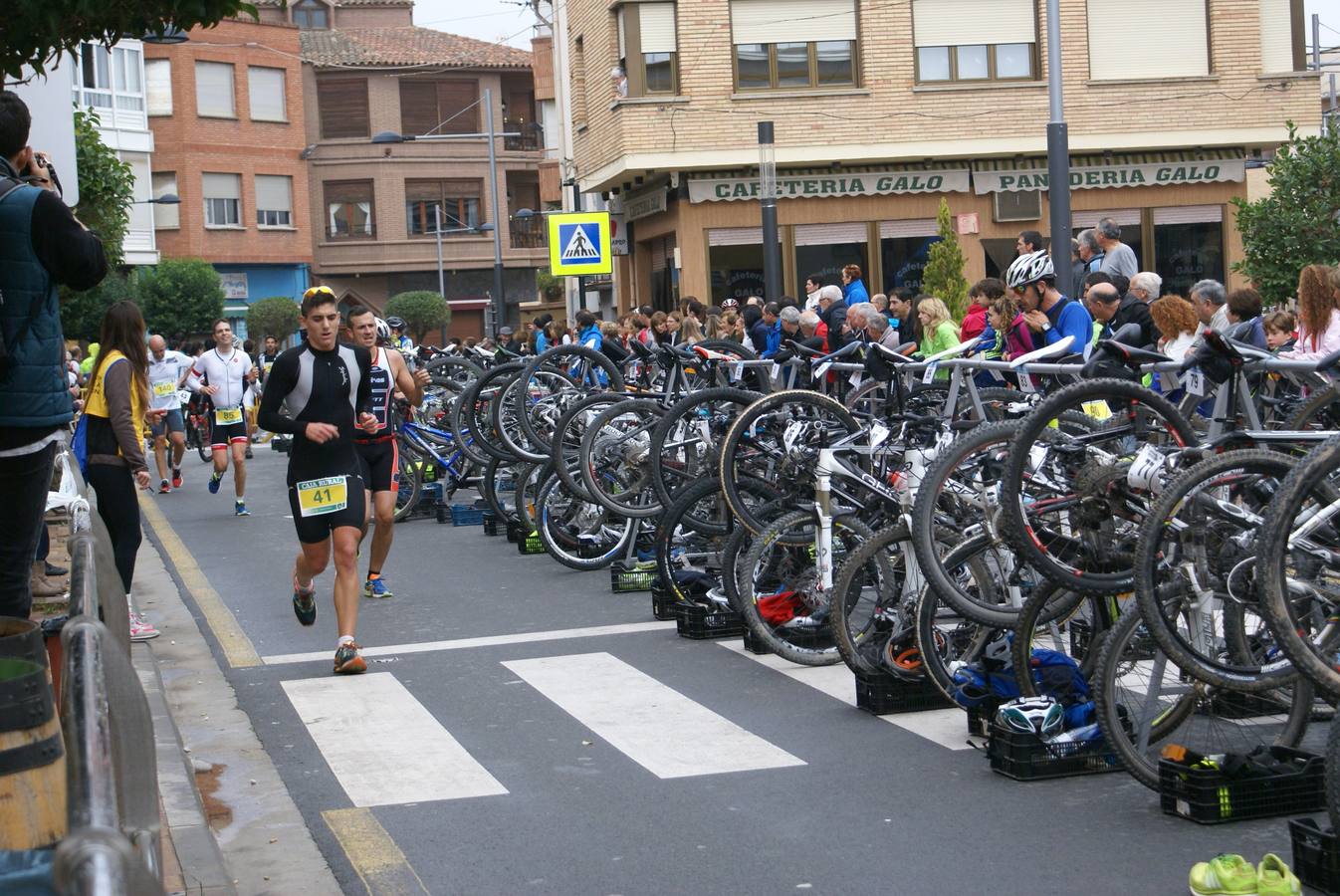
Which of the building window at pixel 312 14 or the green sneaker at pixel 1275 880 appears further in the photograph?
the building window at pixel 312 14

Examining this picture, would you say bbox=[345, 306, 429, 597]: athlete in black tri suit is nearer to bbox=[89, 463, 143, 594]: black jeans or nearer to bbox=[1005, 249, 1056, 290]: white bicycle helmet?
bbox=[89, 463, 143, 594]: black jeans

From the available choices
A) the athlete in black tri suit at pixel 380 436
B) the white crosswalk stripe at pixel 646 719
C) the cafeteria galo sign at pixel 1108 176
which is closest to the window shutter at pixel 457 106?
the cafeteria galo sign at pixel 1108 176

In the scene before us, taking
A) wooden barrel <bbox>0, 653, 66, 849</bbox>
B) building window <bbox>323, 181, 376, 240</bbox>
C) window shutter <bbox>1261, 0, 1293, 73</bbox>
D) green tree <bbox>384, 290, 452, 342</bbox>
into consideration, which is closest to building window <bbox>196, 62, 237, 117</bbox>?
building window <bbox>323, 181, 376, 240</bbox>

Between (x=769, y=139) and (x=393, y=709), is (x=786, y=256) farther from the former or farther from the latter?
(x=393, y=709)

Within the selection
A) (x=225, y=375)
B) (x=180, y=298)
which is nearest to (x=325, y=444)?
(x=225, y=375)

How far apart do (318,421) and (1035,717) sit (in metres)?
4.31

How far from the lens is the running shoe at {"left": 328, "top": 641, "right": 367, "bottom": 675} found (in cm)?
909

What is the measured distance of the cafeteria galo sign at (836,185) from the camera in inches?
1193

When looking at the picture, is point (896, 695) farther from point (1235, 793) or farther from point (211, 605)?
point (211, 605)

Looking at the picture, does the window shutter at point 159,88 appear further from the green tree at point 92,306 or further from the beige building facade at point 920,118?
the beige building facade at point 920,118

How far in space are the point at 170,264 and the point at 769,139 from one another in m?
39.3

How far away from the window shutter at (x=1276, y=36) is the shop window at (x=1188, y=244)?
8.79ft

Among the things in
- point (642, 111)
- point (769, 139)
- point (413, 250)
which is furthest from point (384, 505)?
point (413, 250)

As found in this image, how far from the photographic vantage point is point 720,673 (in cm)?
875
